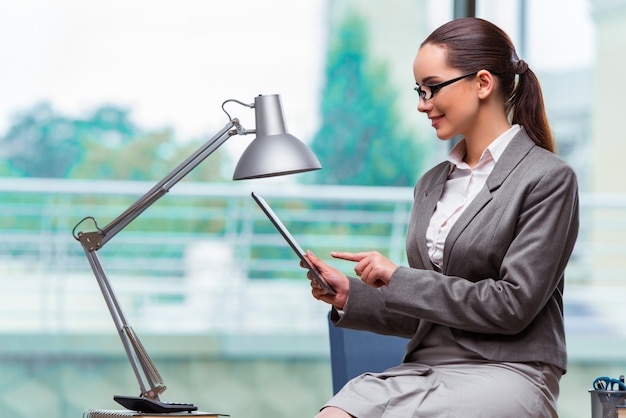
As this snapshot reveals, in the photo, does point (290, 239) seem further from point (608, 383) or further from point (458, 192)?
point (608, 383)

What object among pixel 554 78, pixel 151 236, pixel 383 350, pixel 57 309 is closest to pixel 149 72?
pixel 151 236

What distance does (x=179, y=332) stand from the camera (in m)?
4.87

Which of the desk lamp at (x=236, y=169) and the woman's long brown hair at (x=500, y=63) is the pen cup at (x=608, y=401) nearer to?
the woman's long brown hair at (x=500, y=63)

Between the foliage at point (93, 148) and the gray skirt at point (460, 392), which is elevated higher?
the foliage at point (93, 148)

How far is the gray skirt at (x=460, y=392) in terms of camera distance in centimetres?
165

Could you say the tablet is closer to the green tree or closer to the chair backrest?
the chair backrest

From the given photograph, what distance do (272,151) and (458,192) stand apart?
382mm

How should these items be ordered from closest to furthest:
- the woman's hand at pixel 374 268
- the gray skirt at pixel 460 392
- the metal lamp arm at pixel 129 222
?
the gray skirt at pixel 460 392 < the woman's hand at pixel 374 268 < the metal lamp arm at pixel 129 222

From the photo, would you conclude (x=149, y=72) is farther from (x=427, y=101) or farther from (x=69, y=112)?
(x=427, y=101)

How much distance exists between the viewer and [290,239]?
1.81 m

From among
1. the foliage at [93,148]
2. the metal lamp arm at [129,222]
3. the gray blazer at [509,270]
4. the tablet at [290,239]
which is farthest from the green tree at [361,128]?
the gray blazer at [509,270]

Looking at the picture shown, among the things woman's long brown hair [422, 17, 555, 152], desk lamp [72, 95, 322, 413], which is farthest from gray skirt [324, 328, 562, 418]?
woman's long brown hair [422, 17, 555, 152]

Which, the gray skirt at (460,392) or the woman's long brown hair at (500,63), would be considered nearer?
the gray skirt at (460,392)

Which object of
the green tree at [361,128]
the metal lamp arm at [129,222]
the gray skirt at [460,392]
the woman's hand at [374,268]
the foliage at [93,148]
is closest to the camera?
the gray skirt at [460,392]
